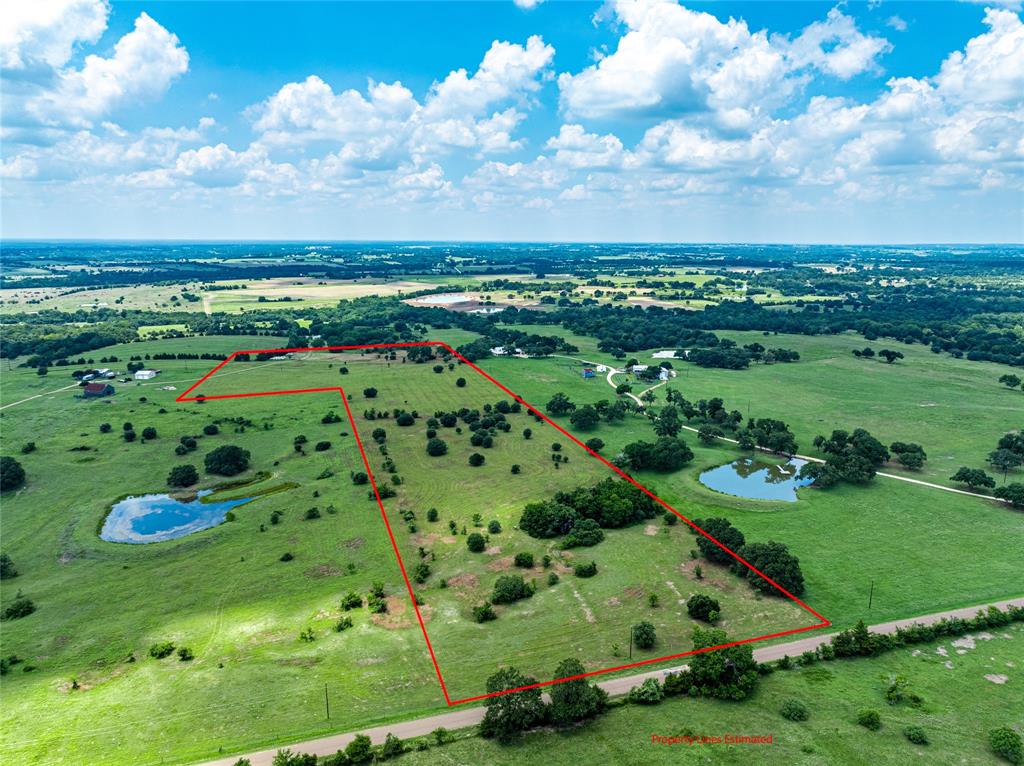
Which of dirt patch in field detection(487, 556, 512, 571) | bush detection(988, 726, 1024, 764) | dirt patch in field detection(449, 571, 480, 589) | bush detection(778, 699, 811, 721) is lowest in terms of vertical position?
dirt patch in field detection(449, 571, 480, 589)

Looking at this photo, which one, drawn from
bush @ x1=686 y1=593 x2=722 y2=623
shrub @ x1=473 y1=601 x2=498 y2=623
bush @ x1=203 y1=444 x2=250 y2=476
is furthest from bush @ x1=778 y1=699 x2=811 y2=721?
bush @ x1=203 y1=444 x2=250 y2=476

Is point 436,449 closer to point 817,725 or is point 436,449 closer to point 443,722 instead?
point 443,722

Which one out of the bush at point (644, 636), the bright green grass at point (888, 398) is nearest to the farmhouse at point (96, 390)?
the bright green grass at point (888, 398)

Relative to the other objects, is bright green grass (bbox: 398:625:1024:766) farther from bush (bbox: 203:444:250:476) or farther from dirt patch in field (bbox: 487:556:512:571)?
bush (bbox: 203:444:250:476)

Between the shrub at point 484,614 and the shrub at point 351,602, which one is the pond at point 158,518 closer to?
the shrub at point 351,602

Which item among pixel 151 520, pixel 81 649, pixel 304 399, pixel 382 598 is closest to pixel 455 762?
pixel 382 598

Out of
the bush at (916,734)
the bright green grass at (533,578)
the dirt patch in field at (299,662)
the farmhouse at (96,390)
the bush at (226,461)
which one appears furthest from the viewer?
the farmhouse at (96,390)
